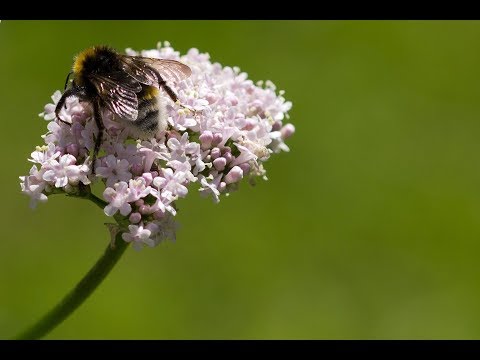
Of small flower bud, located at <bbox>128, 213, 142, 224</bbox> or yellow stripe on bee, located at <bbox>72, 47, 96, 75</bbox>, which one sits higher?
yellow stripe on bee, located at <bbox>72, 47, 96, 75</bbox>

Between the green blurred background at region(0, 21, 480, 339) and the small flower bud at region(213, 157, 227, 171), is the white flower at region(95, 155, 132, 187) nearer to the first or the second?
the small flower bud at region(213, 157, 227, 171)

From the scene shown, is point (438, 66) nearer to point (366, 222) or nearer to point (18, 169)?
point (366, 222)

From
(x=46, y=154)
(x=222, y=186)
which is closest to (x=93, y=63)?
(x=46, y=154)

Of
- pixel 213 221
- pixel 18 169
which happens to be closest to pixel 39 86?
pixel 18 169

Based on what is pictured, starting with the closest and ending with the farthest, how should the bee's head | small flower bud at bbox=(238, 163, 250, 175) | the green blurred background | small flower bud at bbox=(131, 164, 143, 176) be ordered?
1. small flower bud at bbox=(131, 164, 143, 176)
2. the bee's head
3. small flower bud at bbox=(238, 163, 250, 175)
4. the green blurred background

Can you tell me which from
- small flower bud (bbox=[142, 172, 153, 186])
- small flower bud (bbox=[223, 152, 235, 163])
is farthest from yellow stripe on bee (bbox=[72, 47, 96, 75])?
small flower bud (bbox=[223, 152, 235, 163])

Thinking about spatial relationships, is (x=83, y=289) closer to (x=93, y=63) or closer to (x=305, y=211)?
(x=93, y=63)

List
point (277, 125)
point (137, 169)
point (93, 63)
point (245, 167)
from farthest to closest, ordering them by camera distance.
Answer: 1. point (277, 125)
2. point (245, 167)
3. point (93, 63)
4. point (137, 169)
